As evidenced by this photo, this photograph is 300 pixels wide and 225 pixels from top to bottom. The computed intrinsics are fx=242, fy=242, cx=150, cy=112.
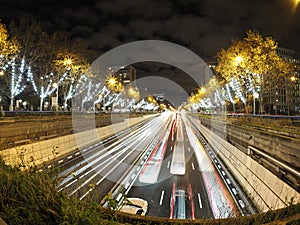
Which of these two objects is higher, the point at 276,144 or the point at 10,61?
the point at 10,61

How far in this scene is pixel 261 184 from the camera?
13.8m

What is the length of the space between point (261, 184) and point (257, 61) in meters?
24.8

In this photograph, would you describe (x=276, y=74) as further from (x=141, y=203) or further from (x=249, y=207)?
(x=141, y=203)

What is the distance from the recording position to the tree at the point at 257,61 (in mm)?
33781

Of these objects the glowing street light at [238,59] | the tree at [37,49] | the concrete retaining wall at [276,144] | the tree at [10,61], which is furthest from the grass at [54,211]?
the tree at [37,49]

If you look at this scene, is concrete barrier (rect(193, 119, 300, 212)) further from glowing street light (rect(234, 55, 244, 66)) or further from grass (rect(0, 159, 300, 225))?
glowing street light (rect(234, 55, 244, 66))

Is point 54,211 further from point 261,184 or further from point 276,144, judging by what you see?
point 276,144

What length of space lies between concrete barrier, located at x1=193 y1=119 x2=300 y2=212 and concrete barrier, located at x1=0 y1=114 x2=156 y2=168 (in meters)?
9.51

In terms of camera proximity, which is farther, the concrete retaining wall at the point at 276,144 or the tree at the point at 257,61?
the tree at the point at 257,61

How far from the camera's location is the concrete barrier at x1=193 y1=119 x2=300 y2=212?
10600 millimetres

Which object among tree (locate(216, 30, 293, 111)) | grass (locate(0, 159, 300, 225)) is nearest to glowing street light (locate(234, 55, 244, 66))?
tree (locate(216, 30, 293, 111))

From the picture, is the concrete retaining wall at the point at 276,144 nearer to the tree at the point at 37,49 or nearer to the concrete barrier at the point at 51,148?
the concrete barrier at the point at 51,148

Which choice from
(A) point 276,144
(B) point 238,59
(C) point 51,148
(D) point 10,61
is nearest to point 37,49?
(D) point 10,61

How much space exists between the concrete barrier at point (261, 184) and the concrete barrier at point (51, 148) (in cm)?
951
